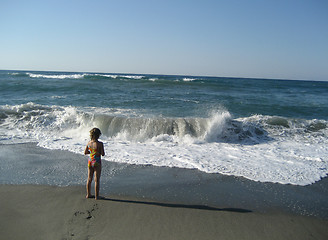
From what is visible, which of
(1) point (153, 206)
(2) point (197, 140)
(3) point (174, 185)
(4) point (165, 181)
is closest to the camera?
(1) point (153, 206)

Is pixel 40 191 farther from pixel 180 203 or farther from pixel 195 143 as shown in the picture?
pixel 195 143

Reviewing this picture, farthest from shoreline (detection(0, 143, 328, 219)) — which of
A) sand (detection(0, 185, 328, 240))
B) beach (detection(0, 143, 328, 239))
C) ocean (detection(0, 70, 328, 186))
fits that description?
ocean (detection(0, 70, 328, 186))

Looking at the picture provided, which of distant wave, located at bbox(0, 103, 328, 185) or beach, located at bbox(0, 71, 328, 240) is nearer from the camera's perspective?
beach, located at bbox(0, 71, 328, 240)

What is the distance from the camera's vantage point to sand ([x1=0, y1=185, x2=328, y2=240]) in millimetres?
3014

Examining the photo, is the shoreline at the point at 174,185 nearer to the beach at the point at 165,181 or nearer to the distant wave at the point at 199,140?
the beach at the point at 165,181

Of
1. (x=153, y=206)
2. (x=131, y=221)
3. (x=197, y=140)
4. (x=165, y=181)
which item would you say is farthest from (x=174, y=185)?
(x=197, y=140)

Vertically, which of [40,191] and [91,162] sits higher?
[91,162]

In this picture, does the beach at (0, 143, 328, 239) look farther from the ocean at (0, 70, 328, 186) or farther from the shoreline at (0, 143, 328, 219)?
the ocean at (0, 70, 328, 186)

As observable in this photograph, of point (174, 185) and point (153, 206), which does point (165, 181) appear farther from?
point (153, 206)

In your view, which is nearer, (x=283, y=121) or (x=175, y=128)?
(x=175, y=128)

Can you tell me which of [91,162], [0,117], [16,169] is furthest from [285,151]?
[0,117]

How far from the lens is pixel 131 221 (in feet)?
10.8

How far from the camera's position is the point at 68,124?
9305 mm

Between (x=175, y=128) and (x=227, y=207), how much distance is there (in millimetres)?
5368
